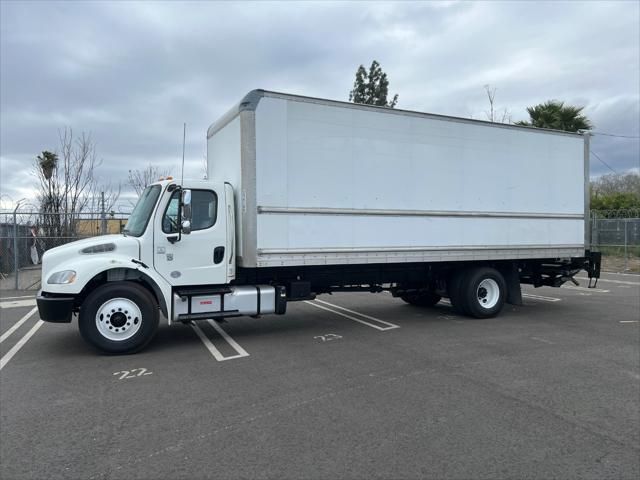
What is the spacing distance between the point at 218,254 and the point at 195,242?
15.9 inches

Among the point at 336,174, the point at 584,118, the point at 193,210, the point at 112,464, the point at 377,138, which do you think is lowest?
the point at 112,464

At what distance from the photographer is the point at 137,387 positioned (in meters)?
5.71

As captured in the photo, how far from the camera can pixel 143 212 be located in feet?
25.6

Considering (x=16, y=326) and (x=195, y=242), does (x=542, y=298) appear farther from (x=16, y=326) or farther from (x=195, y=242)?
(x=16, y=326)

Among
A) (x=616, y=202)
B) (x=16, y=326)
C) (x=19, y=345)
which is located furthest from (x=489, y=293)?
(x=616, y=202)

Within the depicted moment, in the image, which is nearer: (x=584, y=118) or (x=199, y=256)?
(x=199, y=256)

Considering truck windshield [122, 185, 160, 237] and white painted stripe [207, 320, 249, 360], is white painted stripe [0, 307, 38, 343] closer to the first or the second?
truck windshield [122, 185, 160, 237]

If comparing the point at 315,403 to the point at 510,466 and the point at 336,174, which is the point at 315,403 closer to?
the point at 510,466

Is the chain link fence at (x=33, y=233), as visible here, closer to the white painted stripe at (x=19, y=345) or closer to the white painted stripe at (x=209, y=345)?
the white painted stripe at (x=19, y=345)

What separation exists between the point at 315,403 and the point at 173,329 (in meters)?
4.83

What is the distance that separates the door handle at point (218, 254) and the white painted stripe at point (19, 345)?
10.3ft

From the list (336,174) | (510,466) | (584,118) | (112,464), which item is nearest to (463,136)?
(336,174)

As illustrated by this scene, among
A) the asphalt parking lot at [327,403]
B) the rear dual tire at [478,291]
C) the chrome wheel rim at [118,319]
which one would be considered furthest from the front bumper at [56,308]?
the rear dual tire at [478,291]

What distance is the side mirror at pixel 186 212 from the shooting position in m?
7.43
